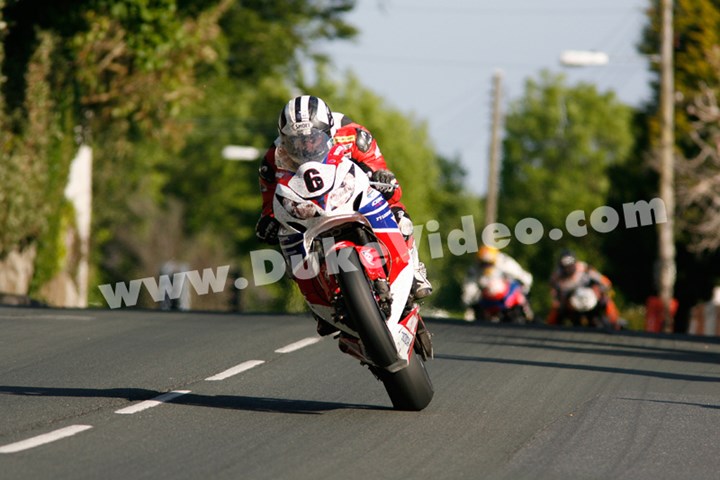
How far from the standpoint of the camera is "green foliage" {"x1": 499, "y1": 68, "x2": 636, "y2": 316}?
355 feet

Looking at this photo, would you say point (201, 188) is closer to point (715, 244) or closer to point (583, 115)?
point (583, 115)

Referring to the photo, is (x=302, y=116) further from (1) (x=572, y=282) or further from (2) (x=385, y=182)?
(1) (x=572, y=282)

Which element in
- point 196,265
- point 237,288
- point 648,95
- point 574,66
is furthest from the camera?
point 196,265

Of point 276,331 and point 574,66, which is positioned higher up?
point 574,66

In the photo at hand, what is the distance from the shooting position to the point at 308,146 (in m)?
8.59

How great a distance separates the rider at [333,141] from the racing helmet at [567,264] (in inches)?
493

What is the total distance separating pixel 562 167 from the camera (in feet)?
370

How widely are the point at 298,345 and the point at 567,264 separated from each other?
923 centimetres

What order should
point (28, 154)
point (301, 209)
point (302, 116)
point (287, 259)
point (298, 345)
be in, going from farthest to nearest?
point (28, 154)
point (298, 345)
point (287, 259)
point (302, 116)
point (301, 209)

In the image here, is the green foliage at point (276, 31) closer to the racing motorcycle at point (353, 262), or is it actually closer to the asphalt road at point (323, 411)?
the asphalt road at point (323, 411)

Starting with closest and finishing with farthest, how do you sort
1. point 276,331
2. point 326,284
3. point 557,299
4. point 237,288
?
point 326,284
point 276,331
point 557,299
point 237,288

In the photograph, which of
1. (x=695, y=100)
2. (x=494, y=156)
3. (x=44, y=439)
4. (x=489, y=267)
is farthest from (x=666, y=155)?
(x=44, y=439)

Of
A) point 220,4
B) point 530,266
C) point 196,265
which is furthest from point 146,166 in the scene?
point 220,4

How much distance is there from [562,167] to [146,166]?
48435mm
